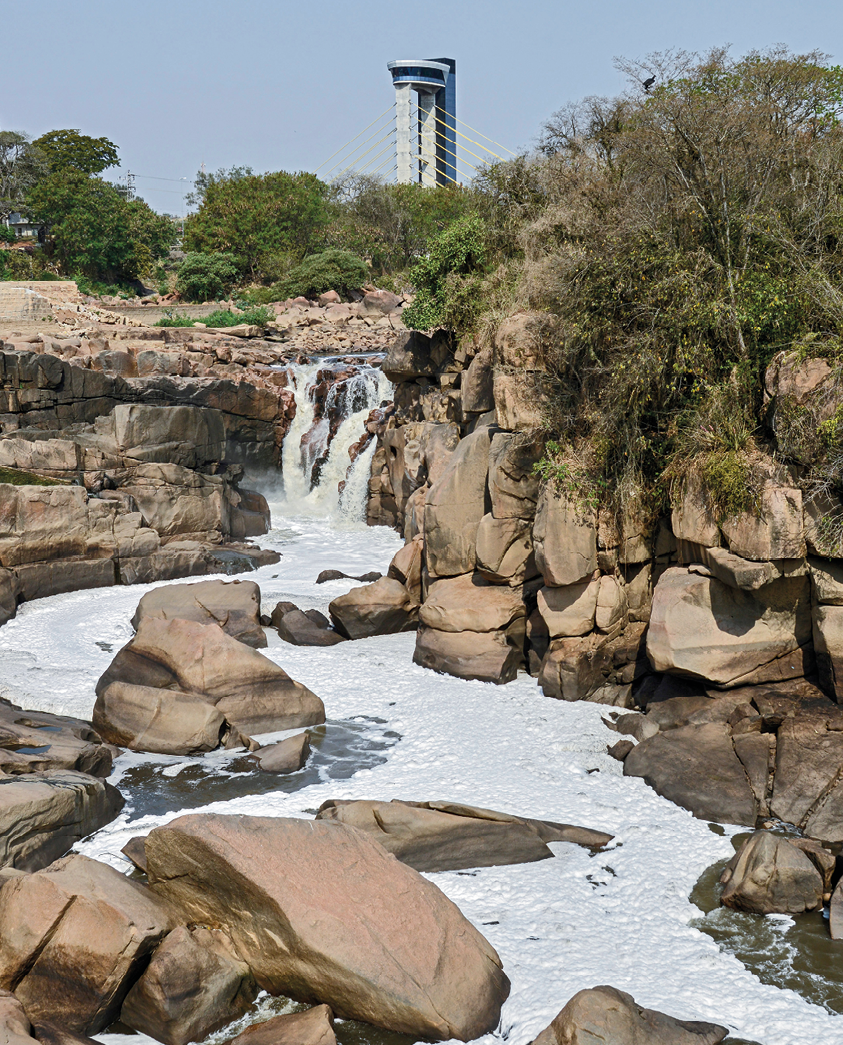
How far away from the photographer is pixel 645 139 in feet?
51.8

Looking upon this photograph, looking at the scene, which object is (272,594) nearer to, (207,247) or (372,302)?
(372,302)

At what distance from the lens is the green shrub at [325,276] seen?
4778cm

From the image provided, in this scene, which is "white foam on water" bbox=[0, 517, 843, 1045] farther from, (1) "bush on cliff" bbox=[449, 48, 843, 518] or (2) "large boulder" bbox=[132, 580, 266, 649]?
(1) "bush on cliff" bbox=[449, 48, 843, 518]

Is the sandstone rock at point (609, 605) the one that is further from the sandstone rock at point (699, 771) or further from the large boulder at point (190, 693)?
the large boulder at point (190, 693)

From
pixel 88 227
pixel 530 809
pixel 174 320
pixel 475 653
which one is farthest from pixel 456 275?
pixel 88 227

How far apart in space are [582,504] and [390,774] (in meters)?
5.15

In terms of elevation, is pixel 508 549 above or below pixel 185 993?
above

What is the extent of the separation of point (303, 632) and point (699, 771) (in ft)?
27.4

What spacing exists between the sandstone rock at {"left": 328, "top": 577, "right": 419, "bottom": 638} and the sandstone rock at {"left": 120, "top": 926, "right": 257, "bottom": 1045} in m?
9.86

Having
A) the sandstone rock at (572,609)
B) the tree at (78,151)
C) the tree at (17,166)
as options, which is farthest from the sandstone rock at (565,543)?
the tree at (17,166)

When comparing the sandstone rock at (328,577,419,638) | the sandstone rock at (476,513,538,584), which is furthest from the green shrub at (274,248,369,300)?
the sandstone rock at (476,513,538,584)

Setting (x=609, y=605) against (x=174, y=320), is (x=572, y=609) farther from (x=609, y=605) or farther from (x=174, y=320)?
(x=174, y=320)

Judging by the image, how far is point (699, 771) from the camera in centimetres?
1104

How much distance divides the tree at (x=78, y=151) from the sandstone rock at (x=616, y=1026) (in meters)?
67.0
